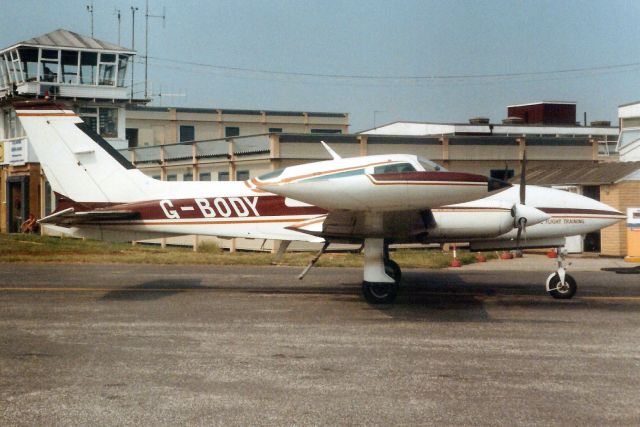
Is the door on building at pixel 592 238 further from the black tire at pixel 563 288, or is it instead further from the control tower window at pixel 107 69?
the control tower window at pixel 107 69

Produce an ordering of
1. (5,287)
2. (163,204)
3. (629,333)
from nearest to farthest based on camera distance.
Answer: (629,333) < (163,204) < (5,287)

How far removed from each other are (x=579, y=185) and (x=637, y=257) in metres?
4.92

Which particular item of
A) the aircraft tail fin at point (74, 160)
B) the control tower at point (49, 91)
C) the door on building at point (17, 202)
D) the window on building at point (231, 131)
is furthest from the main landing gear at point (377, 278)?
the window on building at point (231, 131)

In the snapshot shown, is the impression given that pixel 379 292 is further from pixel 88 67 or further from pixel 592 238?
pixel 88 67

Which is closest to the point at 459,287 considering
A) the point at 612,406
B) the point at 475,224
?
the point at 475,224

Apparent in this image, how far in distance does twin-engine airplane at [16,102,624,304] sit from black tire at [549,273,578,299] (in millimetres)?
19

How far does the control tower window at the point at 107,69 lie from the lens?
45.7 meters

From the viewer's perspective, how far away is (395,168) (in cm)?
1351

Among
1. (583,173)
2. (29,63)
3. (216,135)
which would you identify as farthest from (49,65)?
(583,173)

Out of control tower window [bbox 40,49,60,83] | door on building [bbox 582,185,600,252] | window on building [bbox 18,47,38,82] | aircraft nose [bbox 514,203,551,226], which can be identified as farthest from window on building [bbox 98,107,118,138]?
aircraft nose [bbox 514,203,551,226]

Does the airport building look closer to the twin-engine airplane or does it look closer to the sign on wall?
the sign on wall

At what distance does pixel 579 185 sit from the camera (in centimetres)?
2738

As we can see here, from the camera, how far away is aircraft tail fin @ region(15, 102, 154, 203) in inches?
641

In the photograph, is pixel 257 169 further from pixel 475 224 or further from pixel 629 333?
pixel 629 333
